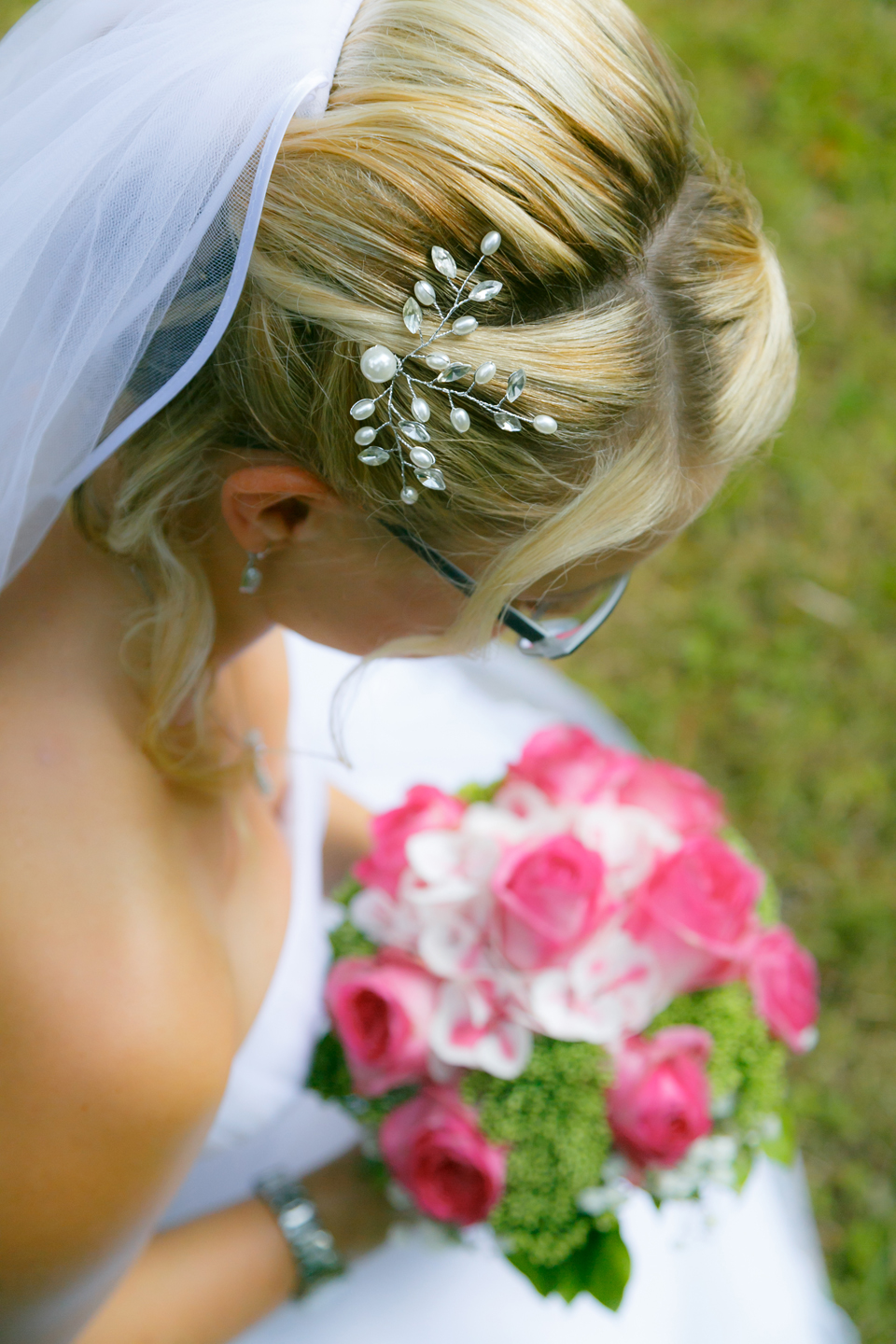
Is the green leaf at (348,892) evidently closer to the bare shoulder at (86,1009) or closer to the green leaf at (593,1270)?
the bare shoulder at (86,1009)

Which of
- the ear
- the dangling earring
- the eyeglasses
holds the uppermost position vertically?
the ear

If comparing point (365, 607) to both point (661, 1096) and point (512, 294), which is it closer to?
point (512, 294)

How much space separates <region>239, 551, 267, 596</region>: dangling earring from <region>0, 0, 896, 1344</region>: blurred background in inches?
79.3

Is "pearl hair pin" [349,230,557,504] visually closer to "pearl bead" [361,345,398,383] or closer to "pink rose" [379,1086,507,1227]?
"pearl bead" [361,345,398,383]

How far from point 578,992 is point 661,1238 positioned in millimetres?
784

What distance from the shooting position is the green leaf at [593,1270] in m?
1.48

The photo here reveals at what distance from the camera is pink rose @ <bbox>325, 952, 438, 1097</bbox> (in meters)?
1.45

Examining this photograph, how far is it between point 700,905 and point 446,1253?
848 mm

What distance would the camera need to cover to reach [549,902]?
1.38 metres

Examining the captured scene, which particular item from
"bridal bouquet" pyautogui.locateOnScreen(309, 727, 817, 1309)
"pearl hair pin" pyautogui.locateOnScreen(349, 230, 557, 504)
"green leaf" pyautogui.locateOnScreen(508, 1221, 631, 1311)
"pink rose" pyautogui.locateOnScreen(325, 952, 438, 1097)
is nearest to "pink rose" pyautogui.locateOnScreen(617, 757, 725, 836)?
"bridal bouquet" pyautogui.locateOnScreen(309, 727, 817, 1309)

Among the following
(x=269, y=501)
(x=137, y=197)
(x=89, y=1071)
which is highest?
(x=137, y=197)

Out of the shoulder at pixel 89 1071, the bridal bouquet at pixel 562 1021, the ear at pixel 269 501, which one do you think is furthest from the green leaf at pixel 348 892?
the ear at pixel 269 501

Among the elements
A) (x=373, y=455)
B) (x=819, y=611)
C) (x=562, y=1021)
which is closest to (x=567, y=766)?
(x=562, y=1021)

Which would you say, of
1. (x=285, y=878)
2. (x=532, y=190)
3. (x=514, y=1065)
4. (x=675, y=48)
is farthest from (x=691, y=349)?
(x=675, y=48)
